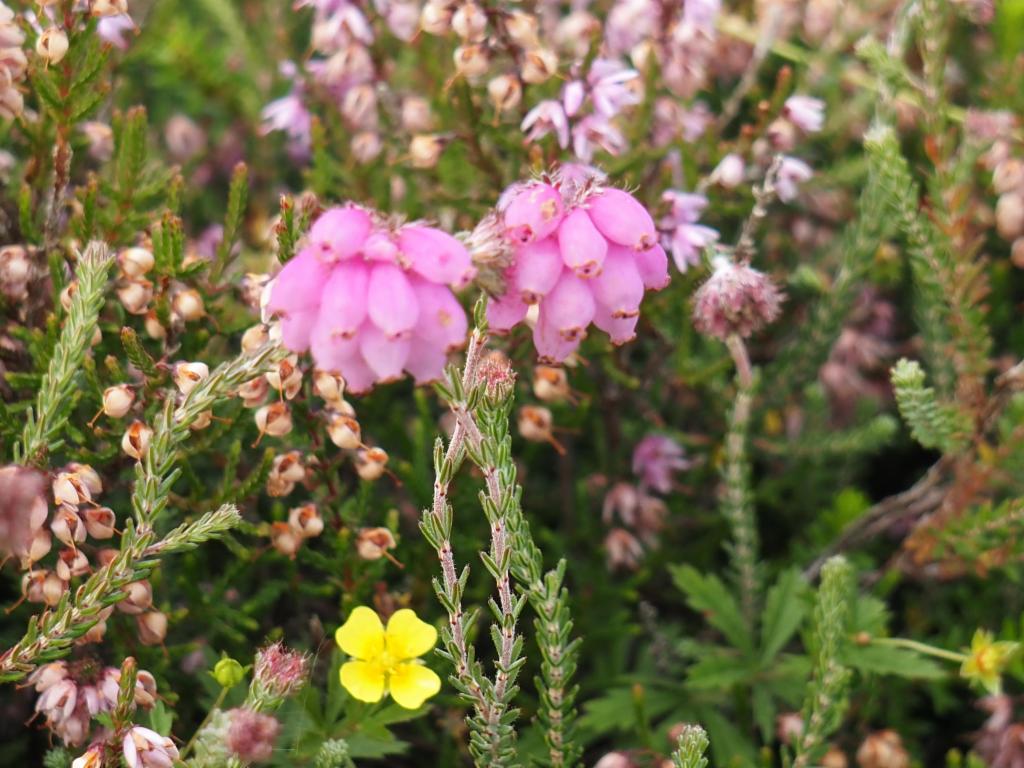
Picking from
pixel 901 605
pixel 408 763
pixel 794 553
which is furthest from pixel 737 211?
Result: pixel 408 763

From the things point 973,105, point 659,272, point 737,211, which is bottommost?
point 973,105

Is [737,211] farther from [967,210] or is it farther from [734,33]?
[734,33]

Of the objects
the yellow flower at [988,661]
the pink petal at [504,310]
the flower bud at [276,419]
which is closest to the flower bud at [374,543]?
the flower bud at [276,419]

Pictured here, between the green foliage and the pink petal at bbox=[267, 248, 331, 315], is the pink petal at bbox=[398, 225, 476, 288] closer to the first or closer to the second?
the pink petal at bbox=[267, 248, 331, 315]

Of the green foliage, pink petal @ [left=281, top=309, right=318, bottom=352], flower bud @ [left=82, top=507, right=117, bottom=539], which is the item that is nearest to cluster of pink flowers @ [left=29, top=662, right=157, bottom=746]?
flower bud @ [left=82, top=507, right=117, bottom=539]

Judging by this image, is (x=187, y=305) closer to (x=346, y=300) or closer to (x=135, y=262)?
(x=135, y=262)

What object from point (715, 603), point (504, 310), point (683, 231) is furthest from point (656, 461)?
point (504, 310)
